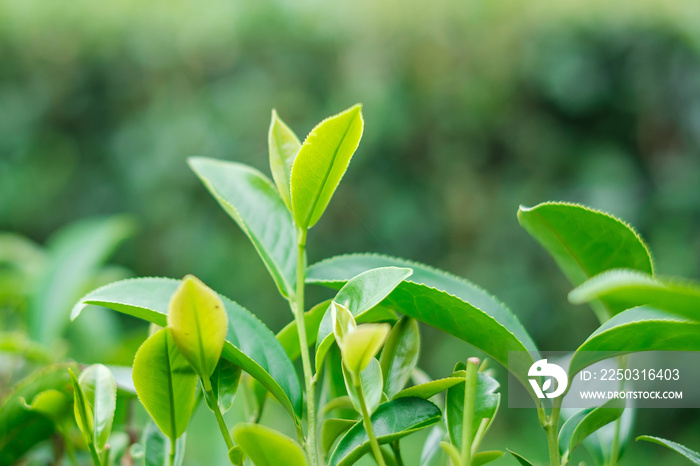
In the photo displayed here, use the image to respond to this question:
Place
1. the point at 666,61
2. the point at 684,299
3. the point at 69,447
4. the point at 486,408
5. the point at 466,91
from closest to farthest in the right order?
the point at 684,299 → the point at 486,408 → the point at 69,447 → the point at 666,61 → the point at 466,91

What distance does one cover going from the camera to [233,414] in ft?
2.53

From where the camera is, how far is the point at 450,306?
351 millimetres

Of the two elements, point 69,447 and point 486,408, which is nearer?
point 486,408

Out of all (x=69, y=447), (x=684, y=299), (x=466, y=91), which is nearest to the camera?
(x=684, y=299)

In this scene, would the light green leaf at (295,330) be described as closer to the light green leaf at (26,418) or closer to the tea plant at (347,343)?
the tea plant at (347,343)

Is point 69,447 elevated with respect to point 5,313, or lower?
lower

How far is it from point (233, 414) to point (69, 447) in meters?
0.33

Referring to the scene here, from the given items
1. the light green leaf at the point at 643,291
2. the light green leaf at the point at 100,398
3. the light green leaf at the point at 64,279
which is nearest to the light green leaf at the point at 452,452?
the light green leaf at the point at 643,291

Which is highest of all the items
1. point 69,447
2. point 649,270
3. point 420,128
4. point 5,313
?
point 420,128

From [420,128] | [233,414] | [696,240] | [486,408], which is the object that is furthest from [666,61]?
[486,408]

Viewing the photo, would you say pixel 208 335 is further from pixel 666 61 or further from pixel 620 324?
pixel 666 61

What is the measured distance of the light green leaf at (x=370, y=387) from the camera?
32 centimetres

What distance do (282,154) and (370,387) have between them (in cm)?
18

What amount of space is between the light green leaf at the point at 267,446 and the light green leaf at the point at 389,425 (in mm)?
48
